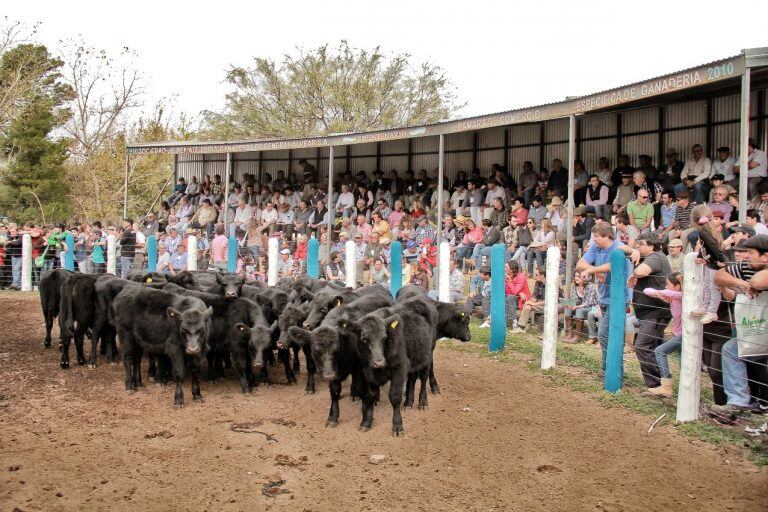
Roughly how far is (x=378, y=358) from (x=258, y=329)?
2302 mm

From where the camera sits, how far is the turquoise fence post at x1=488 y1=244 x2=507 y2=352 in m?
10.2

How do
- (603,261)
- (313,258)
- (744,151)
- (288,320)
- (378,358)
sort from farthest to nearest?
(313,258), (288,320), (603,261), (744,151), (378,358)

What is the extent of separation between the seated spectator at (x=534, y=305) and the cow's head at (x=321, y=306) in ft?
11.4

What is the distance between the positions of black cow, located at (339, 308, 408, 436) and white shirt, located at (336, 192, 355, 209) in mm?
11633

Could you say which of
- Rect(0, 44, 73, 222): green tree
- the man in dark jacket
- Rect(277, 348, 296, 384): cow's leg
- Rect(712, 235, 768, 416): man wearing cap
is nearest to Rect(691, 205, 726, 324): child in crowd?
Rect(712, 235, 768, 416): man wearing cap

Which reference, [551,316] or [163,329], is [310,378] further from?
[551,316]

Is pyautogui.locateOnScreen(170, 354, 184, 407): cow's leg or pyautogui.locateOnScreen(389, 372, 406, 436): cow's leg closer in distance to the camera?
pyautogui.locateOnScreen(389, 372, 406, 436): cow's leg

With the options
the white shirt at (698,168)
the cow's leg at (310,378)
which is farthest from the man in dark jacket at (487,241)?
the cow's leg at (310,378)

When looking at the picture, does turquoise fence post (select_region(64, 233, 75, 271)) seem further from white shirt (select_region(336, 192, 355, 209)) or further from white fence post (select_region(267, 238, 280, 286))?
white shirt (select_region(336, 192, 355, 209))

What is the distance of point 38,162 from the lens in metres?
32.6

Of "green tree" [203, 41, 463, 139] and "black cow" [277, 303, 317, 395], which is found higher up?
"green tree" [203, 41, 463, 139]

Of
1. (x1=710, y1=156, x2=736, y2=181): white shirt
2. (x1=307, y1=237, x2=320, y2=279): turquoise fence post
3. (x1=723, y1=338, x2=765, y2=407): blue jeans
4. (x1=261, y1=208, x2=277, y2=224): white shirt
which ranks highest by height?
(x1=710, y1=156, x2=736, y2=181): white shirt

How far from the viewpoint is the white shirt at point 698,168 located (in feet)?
39.6

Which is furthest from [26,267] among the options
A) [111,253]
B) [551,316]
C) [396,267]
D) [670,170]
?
[670,170]
